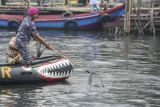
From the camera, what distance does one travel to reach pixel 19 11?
47.8 m

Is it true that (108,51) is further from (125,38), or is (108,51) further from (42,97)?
(42,97)

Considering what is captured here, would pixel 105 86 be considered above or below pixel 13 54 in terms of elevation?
below

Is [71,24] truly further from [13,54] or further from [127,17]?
[13,54]

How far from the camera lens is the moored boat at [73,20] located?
44312mm

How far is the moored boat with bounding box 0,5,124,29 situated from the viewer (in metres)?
44.3

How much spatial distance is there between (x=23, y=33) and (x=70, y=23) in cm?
2801

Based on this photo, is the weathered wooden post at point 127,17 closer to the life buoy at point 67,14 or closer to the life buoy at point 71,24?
the life buoy at point 71,24

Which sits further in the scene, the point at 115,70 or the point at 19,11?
the point at 19,11

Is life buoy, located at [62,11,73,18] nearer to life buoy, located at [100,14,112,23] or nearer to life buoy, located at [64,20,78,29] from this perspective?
life buoy, located at [64,20,78,29]

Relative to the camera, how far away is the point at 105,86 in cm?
1723

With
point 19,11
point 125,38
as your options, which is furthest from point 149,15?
point 19,11

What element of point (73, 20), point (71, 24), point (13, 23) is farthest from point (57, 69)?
point (13, 23)

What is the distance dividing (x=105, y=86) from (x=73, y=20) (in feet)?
92.2

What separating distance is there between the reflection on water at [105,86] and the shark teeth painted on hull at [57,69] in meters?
0.30
